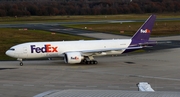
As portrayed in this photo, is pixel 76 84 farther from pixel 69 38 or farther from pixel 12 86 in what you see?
pixel 69 38

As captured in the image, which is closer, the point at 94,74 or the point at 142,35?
the point at 94,74

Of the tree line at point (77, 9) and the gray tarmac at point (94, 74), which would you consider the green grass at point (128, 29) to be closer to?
the gray tarmac at point (94, 74)

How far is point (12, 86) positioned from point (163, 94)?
838 inches

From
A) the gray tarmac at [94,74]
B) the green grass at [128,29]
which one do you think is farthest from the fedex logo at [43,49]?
the green grass at [128,29]

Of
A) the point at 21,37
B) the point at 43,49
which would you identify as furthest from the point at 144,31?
the point at 21,37

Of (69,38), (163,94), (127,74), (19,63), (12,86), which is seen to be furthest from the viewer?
(69,38)

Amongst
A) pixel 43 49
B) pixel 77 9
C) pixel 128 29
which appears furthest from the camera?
pixel 77 9

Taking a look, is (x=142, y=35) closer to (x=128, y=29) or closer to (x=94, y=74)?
(x=94, y=74)

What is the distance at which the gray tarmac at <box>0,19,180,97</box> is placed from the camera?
30641 mm

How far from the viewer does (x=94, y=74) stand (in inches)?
1449

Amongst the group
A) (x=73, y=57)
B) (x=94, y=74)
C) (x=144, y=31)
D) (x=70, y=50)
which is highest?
(x=144, y=31)

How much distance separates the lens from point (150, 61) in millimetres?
44969

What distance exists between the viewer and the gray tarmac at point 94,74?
30.6 m

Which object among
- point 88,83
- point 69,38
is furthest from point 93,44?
point 69,38
